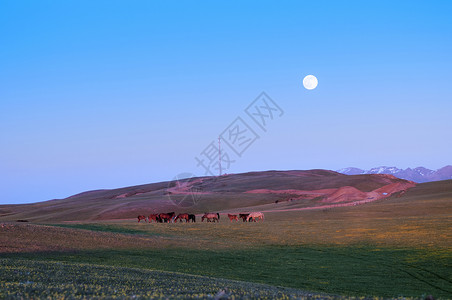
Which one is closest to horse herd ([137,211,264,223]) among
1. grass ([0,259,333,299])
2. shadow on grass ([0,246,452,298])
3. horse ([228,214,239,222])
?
horse ([228,214,239,222])

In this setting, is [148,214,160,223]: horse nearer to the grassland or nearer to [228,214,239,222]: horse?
[228,214,239,222]: horse

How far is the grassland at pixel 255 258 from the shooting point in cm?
1574

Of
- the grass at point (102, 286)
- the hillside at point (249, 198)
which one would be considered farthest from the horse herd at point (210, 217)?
the grass at point (102, 286)

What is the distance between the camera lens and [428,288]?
20.6 metres

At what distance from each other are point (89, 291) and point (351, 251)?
2422 centimetres

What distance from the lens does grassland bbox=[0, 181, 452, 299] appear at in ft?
51.6

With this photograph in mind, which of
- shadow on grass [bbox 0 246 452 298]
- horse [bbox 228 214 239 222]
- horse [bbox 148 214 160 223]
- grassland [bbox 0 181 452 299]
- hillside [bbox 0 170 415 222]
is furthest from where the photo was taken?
hillside [bbox 0 170 415 222]

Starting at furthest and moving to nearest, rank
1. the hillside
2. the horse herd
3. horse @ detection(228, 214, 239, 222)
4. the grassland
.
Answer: the hillside → horse @ detection(228, 214, 239, 222) → the horse herd → the grassland

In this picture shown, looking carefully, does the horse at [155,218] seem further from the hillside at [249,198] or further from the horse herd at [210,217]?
the hillside at [249,198]

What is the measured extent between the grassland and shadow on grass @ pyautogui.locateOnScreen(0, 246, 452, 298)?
0.05 m

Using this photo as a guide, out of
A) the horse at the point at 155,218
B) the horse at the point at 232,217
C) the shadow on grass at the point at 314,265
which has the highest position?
the horse at the point at 155,218

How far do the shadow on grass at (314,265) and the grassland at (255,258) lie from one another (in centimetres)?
5

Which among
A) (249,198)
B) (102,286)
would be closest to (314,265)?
(102,286)

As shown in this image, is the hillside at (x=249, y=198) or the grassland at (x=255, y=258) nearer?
the grassland at (x=255, y=258)
